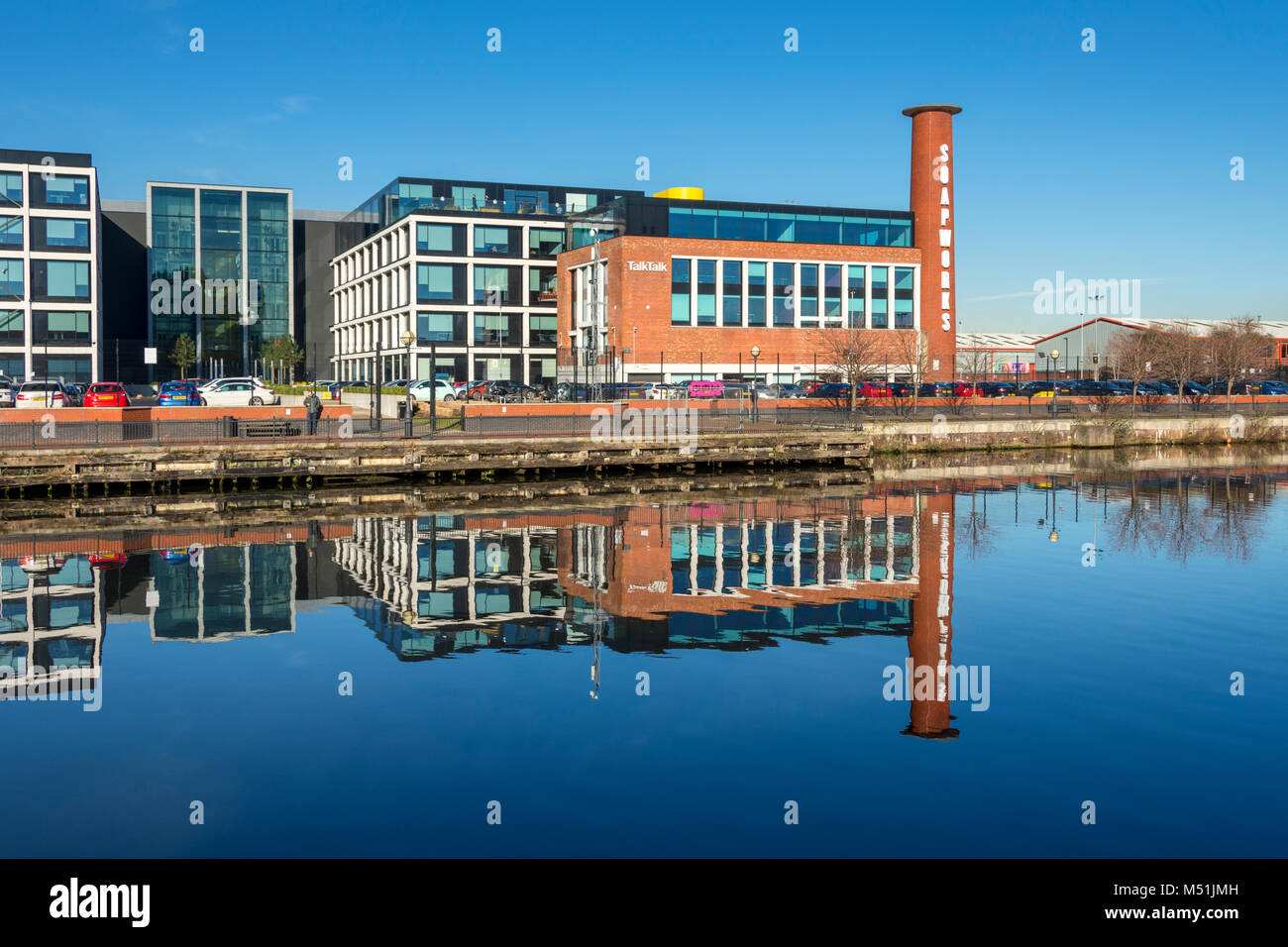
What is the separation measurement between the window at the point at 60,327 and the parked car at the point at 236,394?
31.0 meters

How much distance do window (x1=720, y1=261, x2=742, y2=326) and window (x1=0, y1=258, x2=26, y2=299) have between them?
47.3 meters

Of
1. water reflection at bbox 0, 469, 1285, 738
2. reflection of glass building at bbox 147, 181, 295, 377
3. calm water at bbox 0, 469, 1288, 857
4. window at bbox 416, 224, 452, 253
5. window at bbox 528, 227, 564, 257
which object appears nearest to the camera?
calm water at bbox 0, 469, 1288, 857

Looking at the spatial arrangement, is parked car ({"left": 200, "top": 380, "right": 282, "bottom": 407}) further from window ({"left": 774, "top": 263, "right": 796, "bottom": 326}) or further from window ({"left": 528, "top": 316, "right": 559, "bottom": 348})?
window ({"left": 774, "top": 263, "right": 796, "bottom": 326})

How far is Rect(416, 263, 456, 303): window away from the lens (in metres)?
82.8

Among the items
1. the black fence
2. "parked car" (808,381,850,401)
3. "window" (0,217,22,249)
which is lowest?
the black fence

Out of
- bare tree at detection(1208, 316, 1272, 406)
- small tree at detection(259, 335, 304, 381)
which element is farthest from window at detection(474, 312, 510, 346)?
bare tree at detection(1208, 316, 1272, 406)

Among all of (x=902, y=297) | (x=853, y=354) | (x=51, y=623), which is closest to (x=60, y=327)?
(x=853, y=354)

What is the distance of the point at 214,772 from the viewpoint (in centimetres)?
993

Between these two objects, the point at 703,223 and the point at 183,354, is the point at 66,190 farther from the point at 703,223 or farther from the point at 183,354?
the point at 703,223

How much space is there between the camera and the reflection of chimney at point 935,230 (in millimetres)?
77562

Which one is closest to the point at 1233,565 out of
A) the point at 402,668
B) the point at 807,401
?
the point at 402,668

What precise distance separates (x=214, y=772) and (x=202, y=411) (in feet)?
107

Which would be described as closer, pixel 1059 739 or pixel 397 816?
pixel 397 816

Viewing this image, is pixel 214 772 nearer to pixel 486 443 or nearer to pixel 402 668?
pixel 402 668
